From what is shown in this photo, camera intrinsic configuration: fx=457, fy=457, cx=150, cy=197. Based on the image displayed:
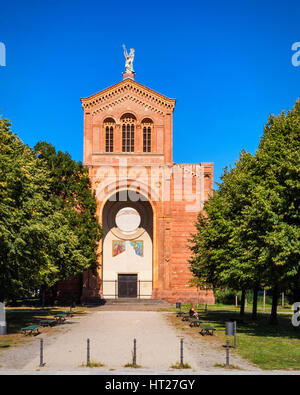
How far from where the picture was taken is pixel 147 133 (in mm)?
47656

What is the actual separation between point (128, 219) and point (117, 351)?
33.8 m

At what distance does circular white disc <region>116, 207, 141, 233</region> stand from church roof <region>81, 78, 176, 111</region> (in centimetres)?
1156

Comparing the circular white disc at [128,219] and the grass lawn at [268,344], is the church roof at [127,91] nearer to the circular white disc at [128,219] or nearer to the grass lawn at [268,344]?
the circular white disc at [128,219]

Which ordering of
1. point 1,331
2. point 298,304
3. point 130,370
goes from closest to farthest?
point 130,370 < point 1,331 < point 298,304

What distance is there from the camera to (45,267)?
24.0m

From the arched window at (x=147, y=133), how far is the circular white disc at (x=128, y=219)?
23.3 ft

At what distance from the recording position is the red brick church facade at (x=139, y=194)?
146 ft

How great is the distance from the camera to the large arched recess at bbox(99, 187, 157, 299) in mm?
48375

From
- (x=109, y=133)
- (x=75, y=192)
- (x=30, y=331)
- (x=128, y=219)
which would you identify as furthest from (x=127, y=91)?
(x=30, y=331)

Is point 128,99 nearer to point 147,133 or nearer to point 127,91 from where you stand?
point 127,91

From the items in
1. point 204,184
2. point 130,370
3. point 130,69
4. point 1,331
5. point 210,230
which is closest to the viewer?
point 130,370

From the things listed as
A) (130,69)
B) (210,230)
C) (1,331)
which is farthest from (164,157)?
(1,331)
